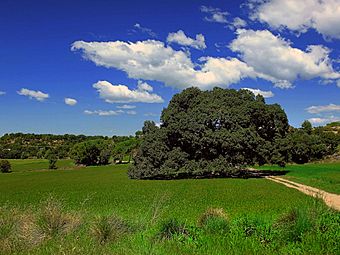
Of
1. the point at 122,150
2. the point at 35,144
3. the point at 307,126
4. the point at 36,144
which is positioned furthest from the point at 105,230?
the point at 36,144

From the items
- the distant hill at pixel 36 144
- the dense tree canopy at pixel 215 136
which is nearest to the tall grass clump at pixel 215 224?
the dense tree canopy at pixel 215 136

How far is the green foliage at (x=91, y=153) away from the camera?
97750mm

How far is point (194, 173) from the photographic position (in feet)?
172

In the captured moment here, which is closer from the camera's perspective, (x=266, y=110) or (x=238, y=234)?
(x=238, y=234)

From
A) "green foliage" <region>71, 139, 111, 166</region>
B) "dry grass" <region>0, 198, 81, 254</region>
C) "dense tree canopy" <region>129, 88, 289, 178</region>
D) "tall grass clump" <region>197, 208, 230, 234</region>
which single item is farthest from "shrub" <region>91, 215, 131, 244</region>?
"green foliage" <region>71, 139, 111, 166</region>

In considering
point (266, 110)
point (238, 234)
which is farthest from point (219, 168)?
point (238, 234)

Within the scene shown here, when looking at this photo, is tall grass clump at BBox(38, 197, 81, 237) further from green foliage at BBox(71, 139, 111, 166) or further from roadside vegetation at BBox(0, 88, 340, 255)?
green foliage at BBox(71, 139, 111, 166)

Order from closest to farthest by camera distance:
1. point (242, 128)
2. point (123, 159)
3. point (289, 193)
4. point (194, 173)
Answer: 1. point (289, 193)
2. point (242, 128)
3. point (194, 173)
4. point (123, 159)

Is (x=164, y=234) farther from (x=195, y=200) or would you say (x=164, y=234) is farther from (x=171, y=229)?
(x=195, y=200)

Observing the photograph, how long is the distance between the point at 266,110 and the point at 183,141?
33.8ft

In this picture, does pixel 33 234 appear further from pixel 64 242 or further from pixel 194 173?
pixel 194 173

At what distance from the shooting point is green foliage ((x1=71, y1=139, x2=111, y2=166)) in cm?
9775

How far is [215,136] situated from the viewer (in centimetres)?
4419

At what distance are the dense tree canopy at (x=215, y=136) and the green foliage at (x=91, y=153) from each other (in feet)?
167
